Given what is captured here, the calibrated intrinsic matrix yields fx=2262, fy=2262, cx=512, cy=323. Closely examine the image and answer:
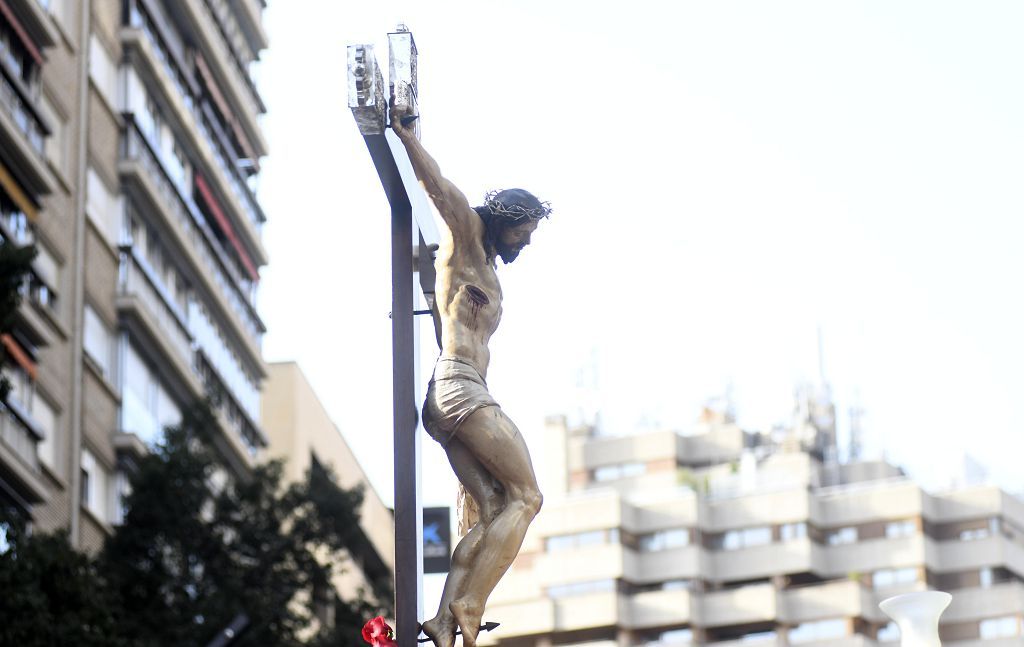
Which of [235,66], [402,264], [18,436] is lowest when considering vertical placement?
[402,264]

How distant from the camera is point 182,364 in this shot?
4775 centimetres

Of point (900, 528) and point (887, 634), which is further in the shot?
point (900, 528)

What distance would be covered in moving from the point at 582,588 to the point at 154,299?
183ft

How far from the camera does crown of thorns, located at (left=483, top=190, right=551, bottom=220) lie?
34.3ft

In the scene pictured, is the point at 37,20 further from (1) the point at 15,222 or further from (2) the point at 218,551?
(2) the point at 218,551

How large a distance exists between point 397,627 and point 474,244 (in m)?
1.81

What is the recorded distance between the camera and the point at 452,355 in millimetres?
10195

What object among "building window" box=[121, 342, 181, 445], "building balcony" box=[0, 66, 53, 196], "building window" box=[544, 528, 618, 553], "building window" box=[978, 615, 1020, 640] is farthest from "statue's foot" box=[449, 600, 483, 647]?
"building window" box=[544, 528, 618, 553]

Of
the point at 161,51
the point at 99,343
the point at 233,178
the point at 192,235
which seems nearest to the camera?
the point at 99,343

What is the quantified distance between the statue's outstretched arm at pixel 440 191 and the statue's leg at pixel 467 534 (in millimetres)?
1020

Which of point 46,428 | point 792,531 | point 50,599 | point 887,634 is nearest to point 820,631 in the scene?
point 887,634

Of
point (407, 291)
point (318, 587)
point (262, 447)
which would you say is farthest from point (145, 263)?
point (407, 291)

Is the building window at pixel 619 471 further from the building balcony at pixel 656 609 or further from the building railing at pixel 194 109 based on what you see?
the building railing at pixel 194 109

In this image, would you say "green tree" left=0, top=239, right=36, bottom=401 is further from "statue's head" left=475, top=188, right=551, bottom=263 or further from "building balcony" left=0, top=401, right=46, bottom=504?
"statue's head" left=475, top=188, right=551, bottom=263
